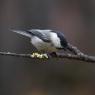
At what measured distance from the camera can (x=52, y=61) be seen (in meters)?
5.95

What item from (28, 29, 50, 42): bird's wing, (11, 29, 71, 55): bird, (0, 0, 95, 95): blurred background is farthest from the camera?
(0, 0, 95, 95): blurred background

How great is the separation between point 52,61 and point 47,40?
121 inches

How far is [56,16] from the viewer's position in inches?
230

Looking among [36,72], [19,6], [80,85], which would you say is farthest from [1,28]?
[80,85]

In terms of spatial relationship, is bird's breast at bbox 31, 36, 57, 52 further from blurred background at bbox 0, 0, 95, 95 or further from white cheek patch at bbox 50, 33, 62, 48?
blurred background at bbox 0, 0, 95, 95

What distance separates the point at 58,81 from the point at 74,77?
184mm

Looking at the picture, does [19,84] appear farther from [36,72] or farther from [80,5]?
[80,5]

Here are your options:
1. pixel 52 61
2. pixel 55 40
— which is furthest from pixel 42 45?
pixel 52 61

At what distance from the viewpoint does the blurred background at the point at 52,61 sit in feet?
18.4

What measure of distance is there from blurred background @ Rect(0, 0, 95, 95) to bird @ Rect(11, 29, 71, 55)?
8.65 feet

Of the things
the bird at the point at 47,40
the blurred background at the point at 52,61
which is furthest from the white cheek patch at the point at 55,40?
the blurred background at the point at 52,61

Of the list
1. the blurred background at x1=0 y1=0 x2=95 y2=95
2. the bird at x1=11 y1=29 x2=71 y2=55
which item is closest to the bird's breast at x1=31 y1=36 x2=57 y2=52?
the bird at x1=11 y1=29 x2=71 y2=55

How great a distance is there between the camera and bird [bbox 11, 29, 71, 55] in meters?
2.63

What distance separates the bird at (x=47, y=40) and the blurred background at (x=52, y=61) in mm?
2635
